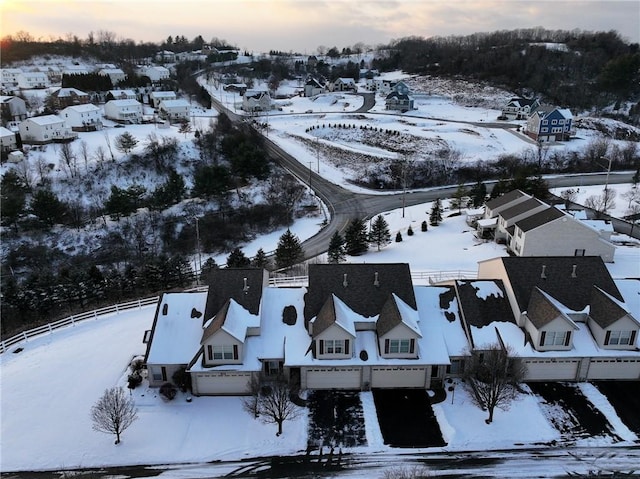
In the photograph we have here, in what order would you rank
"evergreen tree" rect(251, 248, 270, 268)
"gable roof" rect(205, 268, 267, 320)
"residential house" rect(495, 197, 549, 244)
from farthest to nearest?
1. "evergreen tree" rect(251, 248, 270, 268)
2. "residential house" rect(495, 197, 549, 244)
3. "gable roof" rect(205, 268, 267, 320)

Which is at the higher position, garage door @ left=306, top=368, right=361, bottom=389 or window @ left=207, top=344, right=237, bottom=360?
window @ left=207, top=344, right=237, bottom=360

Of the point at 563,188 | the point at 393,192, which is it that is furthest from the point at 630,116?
the point at 393,192

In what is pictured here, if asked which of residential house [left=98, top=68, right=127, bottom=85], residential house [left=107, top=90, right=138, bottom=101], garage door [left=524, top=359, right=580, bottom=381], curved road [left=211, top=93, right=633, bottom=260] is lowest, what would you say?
curved road [left=211, top=93, right=633, bottom=260]

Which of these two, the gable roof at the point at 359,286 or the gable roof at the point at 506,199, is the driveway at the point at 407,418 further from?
the gable roof at the point at 506,199

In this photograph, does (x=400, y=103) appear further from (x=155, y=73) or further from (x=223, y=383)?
(x=223, y=383)

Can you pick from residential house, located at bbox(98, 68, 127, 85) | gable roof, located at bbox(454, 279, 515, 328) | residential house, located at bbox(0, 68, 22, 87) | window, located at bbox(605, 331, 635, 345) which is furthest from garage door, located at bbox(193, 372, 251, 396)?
residential house, located at bbox(0, 68, 22, 87)

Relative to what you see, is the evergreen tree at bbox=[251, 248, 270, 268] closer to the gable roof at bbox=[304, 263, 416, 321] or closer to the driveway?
the gable roof at bbox=[304, 263, 416, 321]

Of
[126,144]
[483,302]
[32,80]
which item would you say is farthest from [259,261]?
[32,80]
